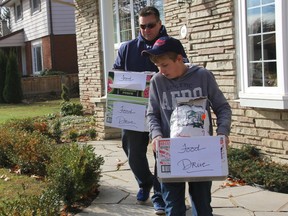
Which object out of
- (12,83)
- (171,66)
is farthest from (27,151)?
(12,83)

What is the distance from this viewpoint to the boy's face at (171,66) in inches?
121

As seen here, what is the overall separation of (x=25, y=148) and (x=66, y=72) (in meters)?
17.9

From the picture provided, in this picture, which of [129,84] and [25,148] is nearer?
[129,84]

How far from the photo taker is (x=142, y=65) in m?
4.25

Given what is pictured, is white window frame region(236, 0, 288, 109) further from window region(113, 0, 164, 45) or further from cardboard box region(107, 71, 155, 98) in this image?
window region(113, 0, 164, 45)

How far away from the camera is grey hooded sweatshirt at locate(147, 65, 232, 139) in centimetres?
311

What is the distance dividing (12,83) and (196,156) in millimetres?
18968

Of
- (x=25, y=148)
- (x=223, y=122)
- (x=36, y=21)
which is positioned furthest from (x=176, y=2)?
(x=36, y=21)

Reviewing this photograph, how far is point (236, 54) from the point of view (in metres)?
6.50

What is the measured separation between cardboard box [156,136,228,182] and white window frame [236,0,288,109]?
290 centimetres

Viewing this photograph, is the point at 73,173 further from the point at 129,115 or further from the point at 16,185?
the point at 16,185

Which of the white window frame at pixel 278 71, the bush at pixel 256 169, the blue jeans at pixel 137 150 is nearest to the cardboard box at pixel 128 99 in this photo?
the blue jeans at pixel 137 150

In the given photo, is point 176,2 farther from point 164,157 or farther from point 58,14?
point 58,14

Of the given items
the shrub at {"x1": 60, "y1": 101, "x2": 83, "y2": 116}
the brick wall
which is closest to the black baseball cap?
the brick wall
